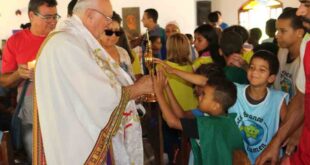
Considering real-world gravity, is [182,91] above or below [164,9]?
below

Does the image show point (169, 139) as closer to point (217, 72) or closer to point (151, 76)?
point (217, 72)

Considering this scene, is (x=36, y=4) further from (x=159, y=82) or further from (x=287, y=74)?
(x=287, y=74)

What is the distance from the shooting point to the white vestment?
1.76 metres

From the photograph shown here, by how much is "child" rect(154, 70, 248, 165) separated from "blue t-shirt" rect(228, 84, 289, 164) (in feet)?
0.66

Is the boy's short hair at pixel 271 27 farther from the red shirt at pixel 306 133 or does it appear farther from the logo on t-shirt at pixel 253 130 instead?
the red shirt at pixel 306 133

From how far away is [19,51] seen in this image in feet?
8.61

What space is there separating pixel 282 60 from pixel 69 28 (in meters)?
1.65

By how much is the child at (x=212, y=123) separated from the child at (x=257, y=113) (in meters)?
0.20

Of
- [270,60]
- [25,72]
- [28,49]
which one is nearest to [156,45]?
[28,49]

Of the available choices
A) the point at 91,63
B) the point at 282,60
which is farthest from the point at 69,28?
the point at 282,60

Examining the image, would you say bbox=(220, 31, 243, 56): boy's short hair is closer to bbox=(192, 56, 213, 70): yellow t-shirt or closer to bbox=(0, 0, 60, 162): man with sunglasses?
bbox=(192, 56, 213, 70): yellow t-shirt

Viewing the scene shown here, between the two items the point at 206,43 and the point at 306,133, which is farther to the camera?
the point at 206,43

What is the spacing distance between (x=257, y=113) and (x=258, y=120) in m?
0.04

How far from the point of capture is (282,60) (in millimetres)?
2812
